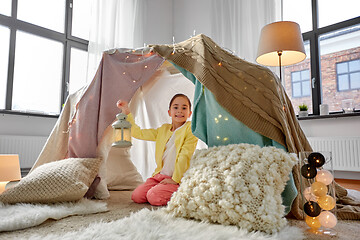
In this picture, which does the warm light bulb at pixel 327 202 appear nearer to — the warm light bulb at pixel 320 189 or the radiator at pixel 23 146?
the warm light bulb at pixel 320 189

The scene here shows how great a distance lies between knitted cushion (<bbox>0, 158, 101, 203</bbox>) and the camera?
1282mm

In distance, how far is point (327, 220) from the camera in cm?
100

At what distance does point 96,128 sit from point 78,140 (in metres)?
0.12

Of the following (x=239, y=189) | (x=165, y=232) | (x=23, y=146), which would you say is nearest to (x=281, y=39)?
Answer: (x=239, y=189)

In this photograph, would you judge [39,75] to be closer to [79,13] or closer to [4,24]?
[4,24]

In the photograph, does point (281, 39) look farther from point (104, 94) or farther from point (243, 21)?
point (104, 94)

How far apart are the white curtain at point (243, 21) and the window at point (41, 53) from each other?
68.9 inches

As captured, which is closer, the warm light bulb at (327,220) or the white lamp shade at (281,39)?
the warm light bulb at (327,220)

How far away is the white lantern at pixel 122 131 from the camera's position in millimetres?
1318

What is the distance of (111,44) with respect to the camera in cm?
361

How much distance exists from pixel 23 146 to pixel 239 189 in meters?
2.62

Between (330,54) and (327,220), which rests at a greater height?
(330,54)

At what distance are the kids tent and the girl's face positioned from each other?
0.25m

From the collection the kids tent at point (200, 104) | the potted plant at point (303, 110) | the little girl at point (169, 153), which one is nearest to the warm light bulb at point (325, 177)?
the kids tent at point (200, 104)
